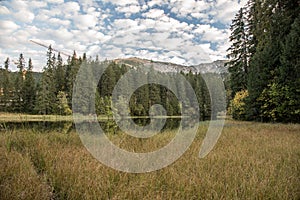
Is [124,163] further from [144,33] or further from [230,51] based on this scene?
[230,51]

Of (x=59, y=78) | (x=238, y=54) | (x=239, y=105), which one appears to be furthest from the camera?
(x=59, y=78)

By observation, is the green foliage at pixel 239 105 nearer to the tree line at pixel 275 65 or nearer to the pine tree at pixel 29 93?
the tree line at pixel 275 65

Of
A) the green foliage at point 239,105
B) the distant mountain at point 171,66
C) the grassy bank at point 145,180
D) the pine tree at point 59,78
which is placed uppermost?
the pine tree at point 59,78

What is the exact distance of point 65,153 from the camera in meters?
5.93

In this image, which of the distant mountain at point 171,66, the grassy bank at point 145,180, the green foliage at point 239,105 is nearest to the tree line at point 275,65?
the green foliage at point 239,105

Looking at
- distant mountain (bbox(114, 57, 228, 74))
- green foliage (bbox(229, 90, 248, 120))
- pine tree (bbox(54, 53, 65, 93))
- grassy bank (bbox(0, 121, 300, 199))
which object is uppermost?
pine tree (bbox(54, 53, 65, 93))

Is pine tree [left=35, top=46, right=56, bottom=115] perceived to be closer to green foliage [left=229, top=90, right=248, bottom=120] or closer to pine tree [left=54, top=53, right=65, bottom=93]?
pine tree [left=54, top=53, right=65, bottom=93]

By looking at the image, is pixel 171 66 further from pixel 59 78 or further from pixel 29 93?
pixel 59 78

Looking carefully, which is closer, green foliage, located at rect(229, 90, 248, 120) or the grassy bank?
the grassy bank

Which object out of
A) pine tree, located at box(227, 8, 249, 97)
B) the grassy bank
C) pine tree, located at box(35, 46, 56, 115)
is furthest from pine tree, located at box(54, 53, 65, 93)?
the grassy bank

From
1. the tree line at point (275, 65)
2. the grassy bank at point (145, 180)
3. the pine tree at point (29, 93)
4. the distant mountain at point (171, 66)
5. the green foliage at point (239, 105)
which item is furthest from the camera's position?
the pine tree at point (29, 93)

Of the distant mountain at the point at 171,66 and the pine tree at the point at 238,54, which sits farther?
the pine tree at the point at 238,54

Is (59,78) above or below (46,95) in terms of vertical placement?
above

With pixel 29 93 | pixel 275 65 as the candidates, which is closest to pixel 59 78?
pixel 29 93
